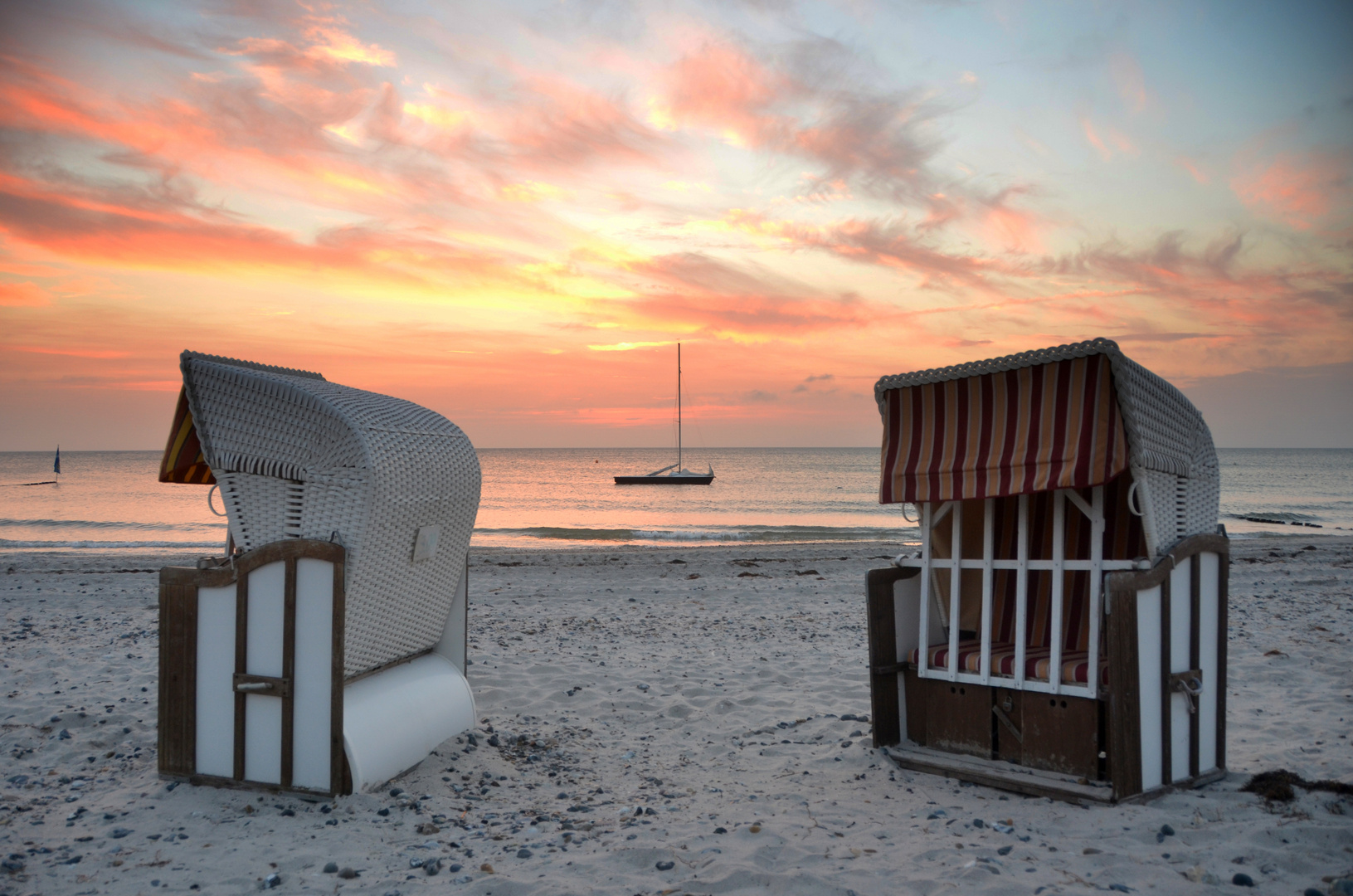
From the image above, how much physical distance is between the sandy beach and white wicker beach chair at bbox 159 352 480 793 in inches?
10.1

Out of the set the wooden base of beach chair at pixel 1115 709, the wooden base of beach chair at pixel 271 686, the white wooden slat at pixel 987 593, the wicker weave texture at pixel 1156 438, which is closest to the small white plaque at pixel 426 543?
the wooden base of beach chair at pixel 271 686

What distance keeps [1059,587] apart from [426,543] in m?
3.81

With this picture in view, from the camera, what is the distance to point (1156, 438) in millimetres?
4594

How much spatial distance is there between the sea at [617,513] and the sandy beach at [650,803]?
18193 mm

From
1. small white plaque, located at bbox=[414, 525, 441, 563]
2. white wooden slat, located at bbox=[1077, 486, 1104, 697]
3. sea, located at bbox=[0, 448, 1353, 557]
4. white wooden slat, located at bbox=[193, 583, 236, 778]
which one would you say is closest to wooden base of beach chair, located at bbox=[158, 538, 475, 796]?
white wooden slat, located at bbox=[193, 583, 236, 778]

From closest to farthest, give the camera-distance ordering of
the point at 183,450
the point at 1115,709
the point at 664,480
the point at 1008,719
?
the point at 1115,709 < the point at 1008,719 < the point at 183,450 < the point at 664,480

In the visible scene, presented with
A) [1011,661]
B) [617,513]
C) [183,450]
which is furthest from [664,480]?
[1011,661]

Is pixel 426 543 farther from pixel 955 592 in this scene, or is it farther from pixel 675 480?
pixel 675 480

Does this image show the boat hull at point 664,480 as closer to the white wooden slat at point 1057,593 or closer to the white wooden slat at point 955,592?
the white wooden slat at point 955,592

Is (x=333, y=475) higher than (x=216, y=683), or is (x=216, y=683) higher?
(x=333, y=475)

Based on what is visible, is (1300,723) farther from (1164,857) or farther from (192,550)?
(192,550)

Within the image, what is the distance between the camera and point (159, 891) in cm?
354

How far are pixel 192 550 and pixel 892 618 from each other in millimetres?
22992

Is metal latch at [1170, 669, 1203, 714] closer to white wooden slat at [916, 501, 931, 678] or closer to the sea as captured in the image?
white wooden slat at [916, 501, 931, 678]
